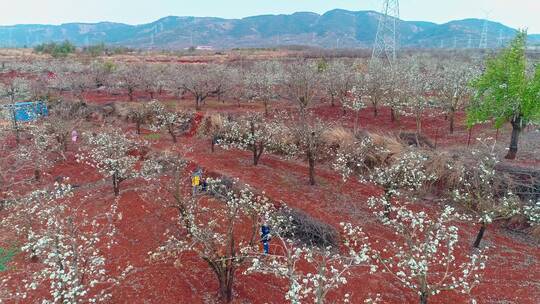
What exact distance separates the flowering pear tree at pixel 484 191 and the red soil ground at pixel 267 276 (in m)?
1.12

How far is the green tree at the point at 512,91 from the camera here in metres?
17.5

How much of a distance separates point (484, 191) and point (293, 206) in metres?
7.17

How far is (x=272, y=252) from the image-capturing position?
13070mm

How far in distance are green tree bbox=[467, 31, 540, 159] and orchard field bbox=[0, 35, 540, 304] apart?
0.26 feet

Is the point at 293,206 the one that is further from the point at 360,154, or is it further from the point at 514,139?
the point at 514,139

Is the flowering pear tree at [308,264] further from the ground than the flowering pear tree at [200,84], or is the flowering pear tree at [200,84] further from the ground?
the flowering pear tree at [200,84]

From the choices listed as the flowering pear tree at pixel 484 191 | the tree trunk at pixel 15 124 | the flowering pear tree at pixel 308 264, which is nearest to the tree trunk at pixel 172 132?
the tree trunk at pixel 15 124

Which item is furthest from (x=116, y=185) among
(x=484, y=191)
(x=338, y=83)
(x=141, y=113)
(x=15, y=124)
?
(x=338, y=83)

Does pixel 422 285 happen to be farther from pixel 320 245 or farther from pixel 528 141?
pixel 528 141

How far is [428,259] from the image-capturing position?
1229 cm

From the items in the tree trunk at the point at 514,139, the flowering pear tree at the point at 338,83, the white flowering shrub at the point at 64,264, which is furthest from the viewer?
the flowering pear tree at the point at 338,83

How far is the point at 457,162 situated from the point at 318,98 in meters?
23.4

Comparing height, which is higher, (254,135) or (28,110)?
(254,135)

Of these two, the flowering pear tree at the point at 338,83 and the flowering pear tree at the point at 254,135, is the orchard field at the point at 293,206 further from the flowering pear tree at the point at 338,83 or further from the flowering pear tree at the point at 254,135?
the flowering pear tree at the point at 338,83
